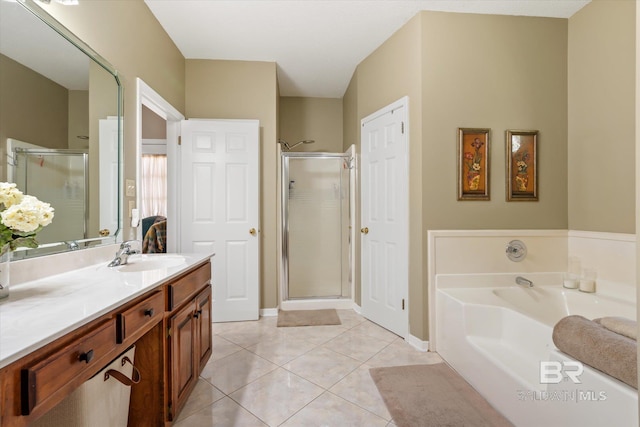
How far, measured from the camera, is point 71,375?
2.52 ft

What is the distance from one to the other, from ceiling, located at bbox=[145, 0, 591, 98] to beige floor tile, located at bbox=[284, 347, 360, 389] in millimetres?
2740

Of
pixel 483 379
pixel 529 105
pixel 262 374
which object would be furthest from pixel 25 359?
pixel 529 105

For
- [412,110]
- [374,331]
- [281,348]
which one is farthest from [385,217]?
[281,348]

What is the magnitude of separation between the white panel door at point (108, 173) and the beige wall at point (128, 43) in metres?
0.13

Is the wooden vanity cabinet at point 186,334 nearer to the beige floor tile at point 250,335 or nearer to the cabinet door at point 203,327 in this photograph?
the cabinet door at point 203,327

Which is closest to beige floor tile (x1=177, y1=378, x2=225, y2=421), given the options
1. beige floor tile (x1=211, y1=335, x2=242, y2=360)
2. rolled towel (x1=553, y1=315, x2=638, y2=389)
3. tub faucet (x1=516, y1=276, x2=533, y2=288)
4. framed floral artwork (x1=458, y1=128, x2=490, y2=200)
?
beige floor tile (x1=211, y1=335, x2=242, y2=360)

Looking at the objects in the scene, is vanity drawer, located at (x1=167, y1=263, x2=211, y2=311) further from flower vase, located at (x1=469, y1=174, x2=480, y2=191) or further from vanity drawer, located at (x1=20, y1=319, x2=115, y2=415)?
flower vase, located at (x1=469, y1=174, x2=480, y2=191)

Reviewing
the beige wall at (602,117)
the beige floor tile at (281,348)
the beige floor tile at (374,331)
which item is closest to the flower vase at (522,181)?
the beige wall at (602,117)

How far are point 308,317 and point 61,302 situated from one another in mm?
2351

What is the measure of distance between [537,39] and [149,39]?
3157 mm

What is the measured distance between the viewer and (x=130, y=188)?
1.95 m

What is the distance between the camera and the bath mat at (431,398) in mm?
1488

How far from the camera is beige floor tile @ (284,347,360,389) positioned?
1.89 m

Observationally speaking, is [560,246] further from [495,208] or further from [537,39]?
[537,39]
